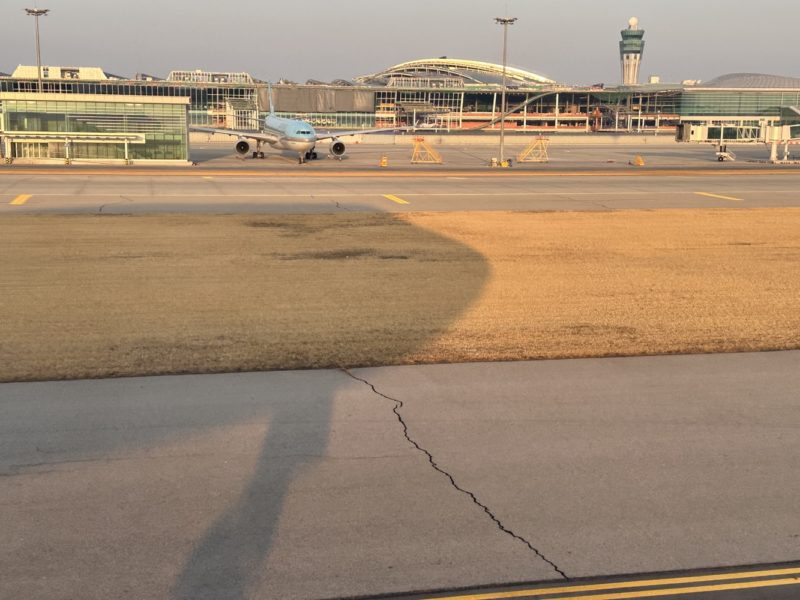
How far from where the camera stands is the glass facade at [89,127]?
66.7 m

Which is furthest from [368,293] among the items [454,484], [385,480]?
[454,484]

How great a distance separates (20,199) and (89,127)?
31.3 m

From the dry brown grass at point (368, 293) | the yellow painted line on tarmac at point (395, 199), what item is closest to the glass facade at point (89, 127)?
the yellow painted line on tarmac at point (395, 199)

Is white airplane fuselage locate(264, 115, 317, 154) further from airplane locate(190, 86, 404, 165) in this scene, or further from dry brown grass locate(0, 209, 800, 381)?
dry brown grass locate(0, 209, 800, 381)

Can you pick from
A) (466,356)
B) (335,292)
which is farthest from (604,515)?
(335,292)

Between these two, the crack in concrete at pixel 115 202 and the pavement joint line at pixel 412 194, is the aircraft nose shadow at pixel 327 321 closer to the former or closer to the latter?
the crack in concrete at pixel 115 202

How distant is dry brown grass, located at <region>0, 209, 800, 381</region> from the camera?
14.4 meters

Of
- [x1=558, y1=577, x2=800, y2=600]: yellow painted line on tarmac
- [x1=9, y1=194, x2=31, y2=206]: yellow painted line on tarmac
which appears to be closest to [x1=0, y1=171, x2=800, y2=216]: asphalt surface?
[x1=9, y1=194, x2=31, y2=206]: yellow painted line on tarmac

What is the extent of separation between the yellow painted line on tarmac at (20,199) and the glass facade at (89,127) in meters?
27.2

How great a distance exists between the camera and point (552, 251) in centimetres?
2584

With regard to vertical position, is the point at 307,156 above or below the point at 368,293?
above

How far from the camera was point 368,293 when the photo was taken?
1905 cm

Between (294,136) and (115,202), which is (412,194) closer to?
(115,202)

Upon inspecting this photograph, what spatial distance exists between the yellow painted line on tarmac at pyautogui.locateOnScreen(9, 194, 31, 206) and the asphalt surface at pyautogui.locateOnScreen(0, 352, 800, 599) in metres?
28.4
